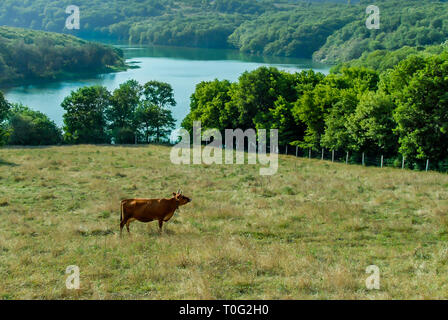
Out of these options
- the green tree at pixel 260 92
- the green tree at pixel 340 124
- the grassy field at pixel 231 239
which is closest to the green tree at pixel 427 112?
the green tree at pixel 340 124

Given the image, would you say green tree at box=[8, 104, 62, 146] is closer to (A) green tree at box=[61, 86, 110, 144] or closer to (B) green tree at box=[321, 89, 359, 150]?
(A) green tree at box=[61, 86, 110, 144]

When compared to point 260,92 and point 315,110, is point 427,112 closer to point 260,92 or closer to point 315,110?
point 315,110

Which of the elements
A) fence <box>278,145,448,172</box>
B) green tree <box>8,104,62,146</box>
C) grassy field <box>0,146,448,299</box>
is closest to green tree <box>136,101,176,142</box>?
green tree <box>8,104,62,146</box>

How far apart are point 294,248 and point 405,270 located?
351 cm

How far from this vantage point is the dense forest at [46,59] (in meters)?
127

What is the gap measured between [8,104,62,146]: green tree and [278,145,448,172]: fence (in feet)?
124

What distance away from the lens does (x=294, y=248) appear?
13.8 metres

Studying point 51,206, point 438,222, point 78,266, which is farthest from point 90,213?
point 438,222

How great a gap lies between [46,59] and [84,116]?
8043 cm

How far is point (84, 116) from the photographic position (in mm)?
67938

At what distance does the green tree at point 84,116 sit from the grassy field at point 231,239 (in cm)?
3857

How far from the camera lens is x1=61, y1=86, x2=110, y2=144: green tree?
66875mm

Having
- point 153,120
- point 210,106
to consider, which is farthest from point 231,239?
point 153,120
